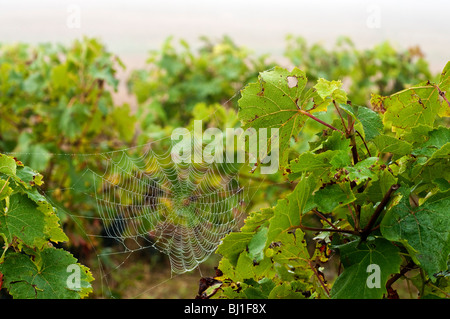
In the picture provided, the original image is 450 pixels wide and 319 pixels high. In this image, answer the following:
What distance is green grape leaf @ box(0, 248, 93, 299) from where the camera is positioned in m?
1.12

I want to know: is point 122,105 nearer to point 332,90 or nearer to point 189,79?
point 189,79

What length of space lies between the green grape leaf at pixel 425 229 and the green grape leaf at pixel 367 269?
38mm

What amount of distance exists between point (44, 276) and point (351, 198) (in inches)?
25.7

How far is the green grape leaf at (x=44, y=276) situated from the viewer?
112cm

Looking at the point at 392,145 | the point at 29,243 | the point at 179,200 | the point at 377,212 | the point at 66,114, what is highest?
the point at 392,145

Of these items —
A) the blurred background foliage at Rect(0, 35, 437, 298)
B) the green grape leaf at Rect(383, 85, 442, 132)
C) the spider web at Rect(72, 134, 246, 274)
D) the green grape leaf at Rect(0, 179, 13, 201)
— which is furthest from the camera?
the blurred background foliage at Rect(0, 35, 437, 298)

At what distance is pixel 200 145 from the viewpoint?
260 cm

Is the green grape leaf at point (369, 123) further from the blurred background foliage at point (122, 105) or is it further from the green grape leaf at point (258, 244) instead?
the blurred background foliage at point (122, 105)

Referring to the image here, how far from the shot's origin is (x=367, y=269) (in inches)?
38.4

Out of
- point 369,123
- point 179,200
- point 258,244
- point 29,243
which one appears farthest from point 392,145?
point 179,200

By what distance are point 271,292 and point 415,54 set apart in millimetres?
4976

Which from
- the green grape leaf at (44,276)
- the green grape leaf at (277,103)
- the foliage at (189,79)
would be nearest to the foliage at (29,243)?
the green grape leaf at (44,276)

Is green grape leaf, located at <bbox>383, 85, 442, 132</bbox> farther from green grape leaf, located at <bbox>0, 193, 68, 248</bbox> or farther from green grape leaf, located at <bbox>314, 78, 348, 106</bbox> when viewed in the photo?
green grape leaf, located at <bbox>0, 193, 68, 248</bbox>

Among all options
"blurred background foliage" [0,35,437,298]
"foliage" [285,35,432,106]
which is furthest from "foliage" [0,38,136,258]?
"foliage" [285,35,432,106]
